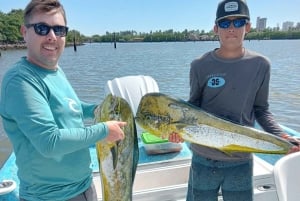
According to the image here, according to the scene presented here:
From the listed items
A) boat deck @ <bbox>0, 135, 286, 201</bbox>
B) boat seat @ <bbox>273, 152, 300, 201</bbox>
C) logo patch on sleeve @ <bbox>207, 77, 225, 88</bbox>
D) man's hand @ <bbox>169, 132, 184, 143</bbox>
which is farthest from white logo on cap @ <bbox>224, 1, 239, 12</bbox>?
boat deck @ <bbox>0, 135, 286, 201</bbox>

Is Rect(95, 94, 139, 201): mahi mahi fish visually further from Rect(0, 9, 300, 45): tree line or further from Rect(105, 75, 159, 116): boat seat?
Rect(0, 9, 300, 45): tree line

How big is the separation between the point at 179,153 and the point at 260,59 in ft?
6.10

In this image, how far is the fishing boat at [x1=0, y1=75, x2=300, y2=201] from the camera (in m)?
2.93

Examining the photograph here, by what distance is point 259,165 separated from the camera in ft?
11.4

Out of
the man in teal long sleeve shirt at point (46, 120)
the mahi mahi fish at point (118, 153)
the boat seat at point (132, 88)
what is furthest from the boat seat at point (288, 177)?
the boat seat at point (132, 88)

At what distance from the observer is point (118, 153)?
6.16 ft

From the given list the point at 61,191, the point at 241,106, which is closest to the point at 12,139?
the point at 61,191

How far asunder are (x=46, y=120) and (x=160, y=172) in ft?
6.84

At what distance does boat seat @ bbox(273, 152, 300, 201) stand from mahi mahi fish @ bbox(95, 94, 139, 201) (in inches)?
34.6

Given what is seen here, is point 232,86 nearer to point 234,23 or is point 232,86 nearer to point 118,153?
point 234,23

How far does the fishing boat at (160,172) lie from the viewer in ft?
9.62

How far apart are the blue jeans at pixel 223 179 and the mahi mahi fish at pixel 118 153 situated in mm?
647

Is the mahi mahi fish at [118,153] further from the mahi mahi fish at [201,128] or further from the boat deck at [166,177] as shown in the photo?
the boat deck at [166,177]

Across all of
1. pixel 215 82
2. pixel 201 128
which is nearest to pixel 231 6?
pixel 215 82
